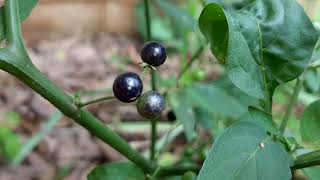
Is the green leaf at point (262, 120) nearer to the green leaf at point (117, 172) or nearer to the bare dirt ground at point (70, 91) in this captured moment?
the green leaf at point (117, 172)

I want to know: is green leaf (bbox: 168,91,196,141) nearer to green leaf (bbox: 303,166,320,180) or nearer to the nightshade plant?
the nightshade plant

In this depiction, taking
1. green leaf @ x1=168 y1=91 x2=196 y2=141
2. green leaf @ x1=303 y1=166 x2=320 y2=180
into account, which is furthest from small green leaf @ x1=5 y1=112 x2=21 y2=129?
Answer: green leaf @ x1=303 y1=166 x2=320 y2=180

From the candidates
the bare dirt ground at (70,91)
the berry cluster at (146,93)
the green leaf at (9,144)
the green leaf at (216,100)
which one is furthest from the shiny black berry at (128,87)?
the green leaf at (9,144)

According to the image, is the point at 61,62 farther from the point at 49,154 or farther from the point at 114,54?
the point at 49,154

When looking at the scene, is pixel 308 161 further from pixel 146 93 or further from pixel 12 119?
pixel 12 119

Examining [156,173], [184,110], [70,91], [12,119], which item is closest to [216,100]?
[184,110]

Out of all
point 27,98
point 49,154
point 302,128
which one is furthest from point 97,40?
point 302,128

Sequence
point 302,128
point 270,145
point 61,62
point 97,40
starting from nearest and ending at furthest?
point 270,145, point 302,128, point 61,62, point 97,40
